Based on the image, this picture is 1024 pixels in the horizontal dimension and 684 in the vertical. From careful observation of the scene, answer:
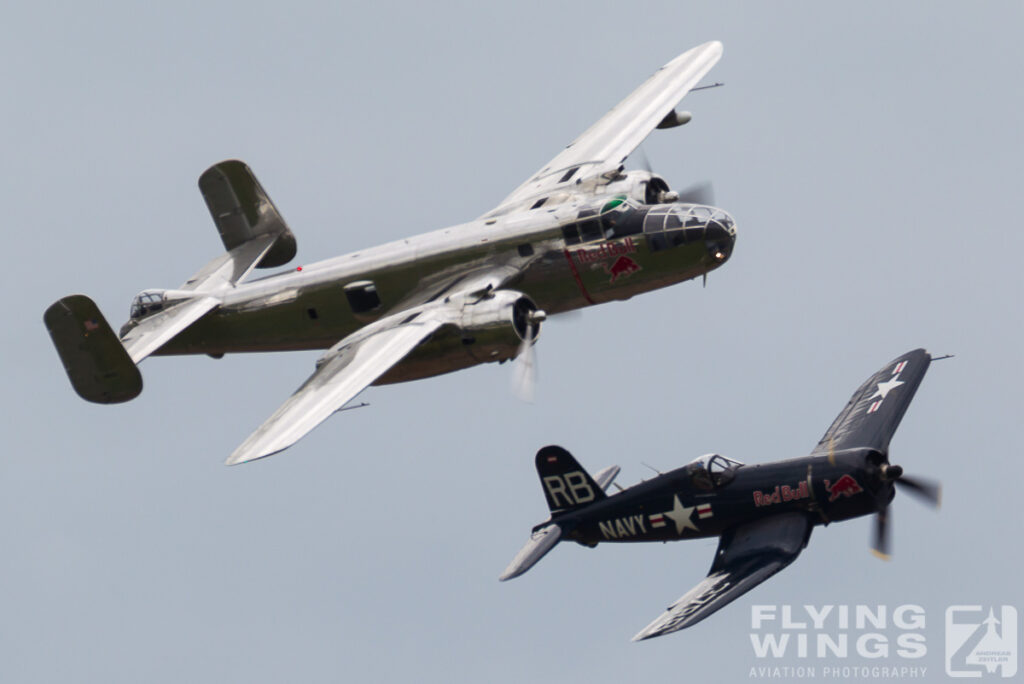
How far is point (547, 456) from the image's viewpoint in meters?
57.3

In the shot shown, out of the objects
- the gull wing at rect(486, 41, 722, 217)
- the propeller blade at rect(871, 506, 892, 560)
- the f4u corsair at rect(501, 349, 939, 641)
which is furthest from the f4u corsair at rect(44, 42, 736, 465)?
the propeller blade at rect(871, 506, 892, 560)

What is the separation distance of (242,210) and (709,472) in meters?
15.4

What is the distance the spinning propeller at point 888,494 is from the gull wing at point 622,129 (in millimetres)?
10950

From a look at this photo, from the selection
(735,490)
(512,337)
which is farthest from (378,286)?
(735,490)

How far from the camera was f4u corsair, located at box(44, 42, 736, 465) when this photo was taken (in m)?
53.7

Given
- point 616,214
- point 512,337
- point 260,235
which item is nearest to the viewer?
point 512,337

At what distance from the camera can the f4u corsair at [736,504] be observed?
54.1 m

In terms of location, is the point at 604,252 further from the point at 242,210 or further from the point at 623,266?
the point at 242,210

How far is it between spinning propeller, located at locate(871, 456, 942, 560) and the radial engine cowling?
877 centimetres

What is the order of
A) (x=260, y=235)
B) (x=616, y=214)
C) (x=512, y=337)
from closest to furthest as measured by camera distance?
(x=512, y=337) < (x=616, y=214) < (x=260, y=235)

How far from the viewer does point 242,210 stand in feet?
206

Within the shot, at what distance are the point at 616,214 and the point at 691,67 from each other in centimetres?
1093

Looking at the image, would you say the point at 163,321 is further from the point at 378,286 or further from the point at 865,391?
the point at 865,391

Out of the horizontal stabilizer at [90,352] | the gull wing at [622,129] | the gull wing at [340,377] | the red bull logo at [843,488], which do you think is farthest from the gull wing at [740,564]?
the horizontal stabilizer at [90,352]
